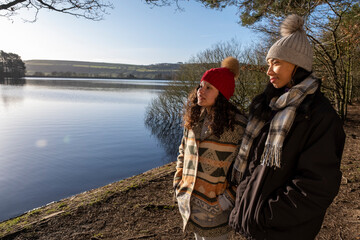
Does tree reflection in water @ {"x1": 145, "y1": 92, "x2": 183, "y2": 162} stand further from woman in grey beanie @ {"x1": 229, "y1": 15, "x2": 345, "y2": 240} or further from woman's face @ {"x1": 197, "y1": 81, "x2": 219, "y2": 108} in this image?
woman in grey beanie @ {"x1": 229, "y1": 15, "x2": 345, "y2": 240}

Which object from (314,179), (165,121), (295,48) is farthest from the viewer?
(165,121)

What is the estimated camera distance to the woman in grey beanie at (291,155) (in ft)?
4.23

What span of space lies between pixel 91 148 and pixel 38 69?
167m

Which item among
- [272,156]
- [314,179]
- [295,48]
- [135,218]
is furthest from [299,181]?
[135,218]

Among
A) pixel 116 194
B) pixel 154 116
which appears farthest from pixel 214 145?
pixel 154 116

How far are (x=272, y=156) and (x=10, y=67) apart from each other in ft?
363

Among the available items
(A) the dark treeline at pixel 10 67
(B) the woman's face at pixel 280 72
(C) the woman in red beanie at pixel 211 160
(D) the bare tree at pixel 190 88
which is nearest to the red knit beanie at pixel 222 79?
(C) the woman in red beanie at pixel 211 160

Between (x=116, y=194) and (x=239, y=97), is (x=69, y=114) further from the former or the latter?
(x=116, y=194)

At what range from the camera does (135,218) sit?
4.04 m

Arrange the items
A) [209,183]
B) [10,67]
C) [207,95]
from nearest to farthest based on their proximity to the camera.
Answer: [209,183] < [207,95] < [10,67]

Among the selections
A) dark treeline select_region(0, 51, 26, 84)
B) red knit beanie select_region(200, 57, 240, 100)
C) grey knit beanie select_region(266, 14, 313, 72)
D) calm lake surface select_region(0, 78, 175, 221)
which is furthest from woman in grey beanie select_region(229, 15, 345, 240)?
dark treeline select_region(0, 51, 26, 84)

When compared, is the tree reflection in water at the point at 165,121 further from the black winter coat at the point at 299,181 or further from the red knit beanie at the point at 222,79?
the black winter coat at the point at 299,181

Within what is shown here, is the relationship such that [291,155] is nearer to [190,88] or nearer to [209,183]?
[209,183]

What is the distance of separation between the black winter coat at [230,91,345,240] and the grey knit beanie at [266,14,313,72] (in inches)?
8.8
